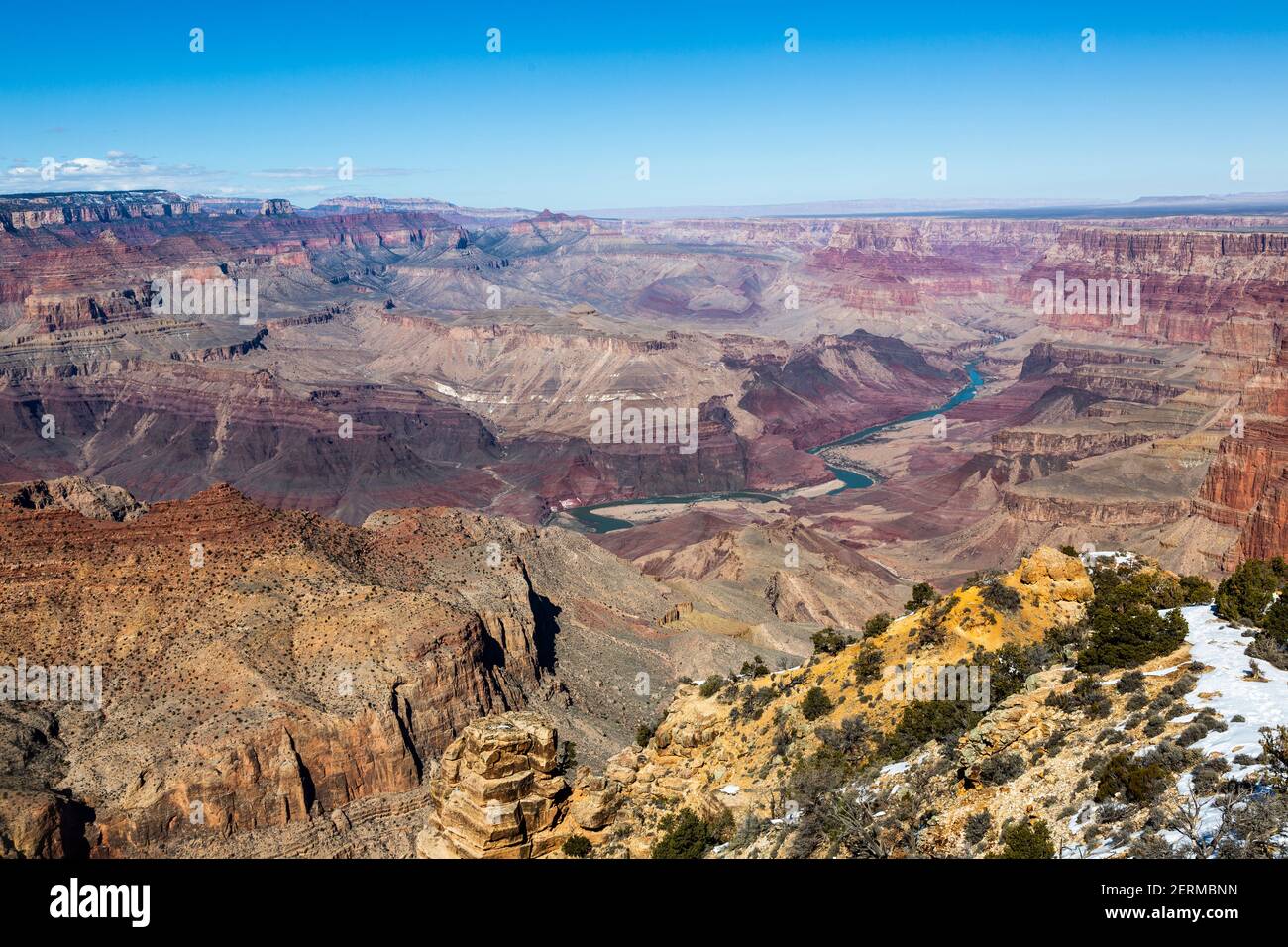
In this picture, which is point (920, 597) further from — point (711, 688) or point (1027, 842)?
point (1027, 842)

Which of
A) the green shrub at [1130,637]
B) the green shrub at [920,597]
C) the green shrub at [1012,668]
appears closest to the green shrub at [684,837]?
the green shrub at [1012,668]

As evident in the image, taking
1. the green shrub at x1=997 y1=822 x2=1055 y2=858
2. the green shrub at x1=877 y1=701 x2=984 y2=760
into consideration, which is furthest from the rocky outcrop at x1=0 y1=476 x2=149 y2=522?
the green shrub at x1=997 y1=822 x2=1055 y2=858

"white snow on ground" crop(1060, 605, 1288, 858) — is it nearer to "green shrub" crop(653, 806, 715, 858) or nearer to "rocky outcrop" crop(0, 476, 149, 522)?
"green shrub" crop(653, 806, 715, 858)

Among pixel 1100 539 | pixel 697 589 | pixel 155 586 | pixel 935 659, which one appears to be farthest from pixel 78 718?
pixel 1100 539

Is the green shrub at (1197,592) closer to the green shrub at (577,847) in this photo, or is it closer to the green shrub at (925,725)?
the green shrub at (925,725)
